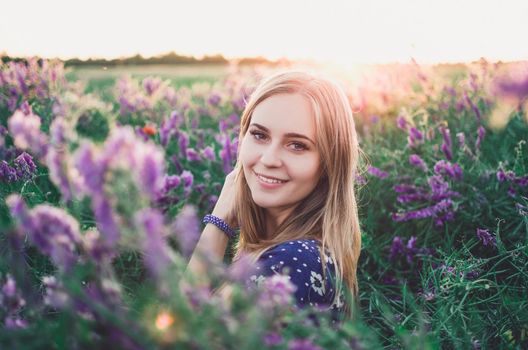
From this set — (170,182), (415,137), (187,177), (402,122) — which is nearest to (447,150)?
(415,137)

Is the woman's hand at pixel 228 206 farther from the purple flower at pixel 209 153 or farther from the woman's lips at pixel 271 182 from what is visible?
the purple flower at pixel 209 153

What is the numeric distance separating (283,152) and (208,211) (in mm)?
1292

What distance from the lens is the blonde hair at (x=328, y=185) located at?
6.78 ft

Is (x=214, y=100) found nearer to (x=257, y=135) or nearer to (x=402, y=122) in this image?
(x=402, y=122)

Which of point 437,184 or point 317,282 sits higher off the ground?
point 437,184

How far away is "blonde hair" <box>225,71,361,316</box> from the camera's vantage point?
6.78ft

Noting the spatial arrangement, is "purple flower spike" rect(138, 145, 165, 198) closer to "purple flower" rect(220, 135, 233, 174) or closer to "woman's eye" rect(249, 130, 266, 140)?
"woman's eye" rect(249, 130, 266, 140)

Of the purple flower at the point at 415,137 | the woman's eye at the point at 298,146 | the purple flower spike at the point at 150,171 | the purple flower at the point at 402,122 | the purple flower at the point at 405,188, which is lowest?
the purple flower at the point at 405,188

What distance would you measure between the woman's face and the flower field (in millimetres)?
456

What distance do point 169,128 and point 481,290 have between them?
92.7 inches

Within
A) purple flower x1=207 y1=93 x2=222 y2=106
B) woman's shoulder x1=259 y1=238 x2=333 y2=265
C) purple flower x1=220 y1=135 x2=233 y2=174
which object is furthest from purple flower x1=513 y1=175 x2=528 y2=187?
purple flower x1=207 y1=93 x2=222 y2=106

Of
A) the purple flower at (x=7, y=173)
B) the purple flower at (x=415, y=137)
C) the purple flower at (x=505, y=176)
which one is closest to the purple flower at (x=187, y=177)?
the purple flower at (x=7, y=173)

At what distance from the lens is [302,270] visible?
1.69 m

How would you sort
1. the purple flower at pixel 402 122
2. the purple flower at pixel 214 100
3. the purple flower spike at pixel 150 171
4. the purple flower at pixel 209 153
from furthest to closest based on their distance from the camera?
the purple flower at pixel 214 100 < the purple flower at pixel 402 122 < the purple flower at pixel 209 153 < the purple flower spike at pixel 150 171
